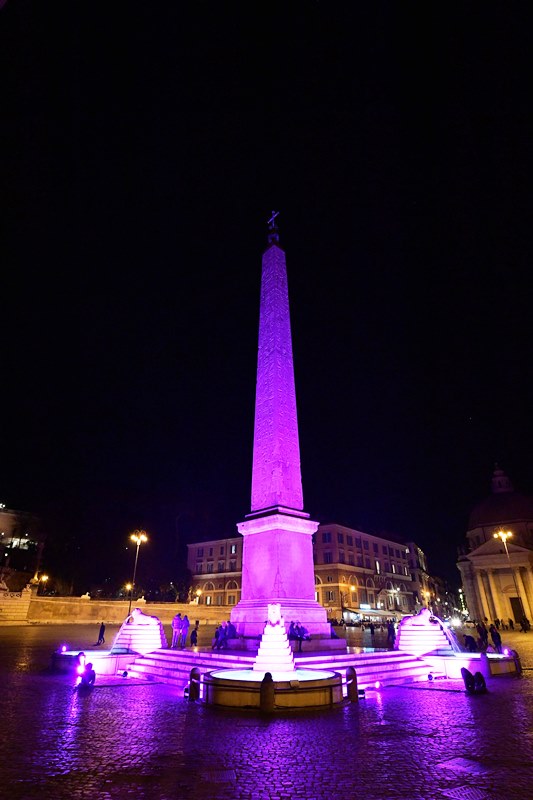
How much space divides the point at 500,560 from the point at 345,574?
19857 mm

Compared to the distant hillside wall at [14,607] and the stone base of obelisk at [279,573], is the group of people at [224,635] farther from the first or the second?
the distant hillside wall at [14,607]

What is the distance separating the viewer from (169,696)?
32.2 feet

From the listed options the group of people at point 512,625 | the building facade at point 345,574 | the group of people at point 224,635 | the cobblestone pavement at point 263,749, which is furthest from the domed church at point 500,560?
the cobblestone pavement at point 263,749

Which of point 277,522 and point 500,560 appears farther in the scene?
point 500,560

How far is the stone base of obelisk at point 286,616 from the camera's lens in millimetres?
13672

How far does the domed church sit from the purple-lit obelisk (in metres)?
40.1

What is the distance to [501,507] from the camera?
61.3m

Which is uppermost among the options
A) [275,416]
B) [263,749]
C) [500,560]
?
[500,560]

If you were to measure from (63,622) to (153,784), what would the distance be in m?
36.2

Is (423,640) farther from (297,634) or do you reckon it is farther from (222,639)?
(222,639)

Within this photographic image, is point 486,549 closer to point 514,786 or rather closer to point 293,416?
point 293,416

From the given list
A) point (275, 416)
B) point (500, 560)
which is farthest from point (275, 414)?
point (500, 560)

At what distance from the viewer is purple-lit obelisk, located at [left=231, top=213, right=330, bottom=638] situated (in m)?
14.1

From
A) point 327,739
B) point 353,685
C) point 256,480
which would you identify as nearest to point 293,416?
point 256,480
